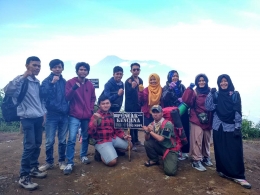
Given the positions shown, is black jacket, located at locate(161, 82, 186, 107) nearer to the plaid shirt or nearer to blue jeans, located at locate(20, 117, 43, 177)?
the plaid shirt

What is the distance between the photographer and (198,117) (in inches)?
221

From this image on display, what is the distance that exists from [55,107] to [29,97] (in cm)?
67

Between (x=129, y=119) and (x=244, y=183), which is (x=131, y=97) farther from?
(x=244, y=183)

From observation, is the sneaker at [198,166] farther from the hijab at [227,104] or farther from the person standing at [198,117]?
the hijab at [227,104]

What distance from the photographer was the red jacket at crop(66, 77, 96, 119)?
545 cm

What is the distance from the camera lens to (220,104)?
518 cm

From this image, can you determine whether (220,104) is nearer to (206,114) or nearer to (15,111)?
(206,114)

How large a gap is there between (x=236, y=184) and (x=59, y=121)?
4.32 m

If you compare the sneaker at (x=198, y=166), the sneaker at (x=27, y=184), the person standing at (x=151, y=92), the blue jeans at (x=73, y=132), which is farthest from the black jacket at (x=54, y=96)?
the sneaker at (x=198, y=166)

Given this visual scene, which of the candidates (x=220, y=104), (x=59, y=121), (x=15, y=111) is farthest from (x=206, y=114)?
(x=15, y=111)

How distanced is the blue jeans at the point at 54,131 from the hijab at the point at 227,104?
3728 mm

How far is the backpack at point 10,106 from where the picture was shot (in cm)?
443

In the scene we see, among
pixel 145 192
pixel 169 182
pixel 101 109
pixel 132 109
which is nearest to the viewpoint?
pixel 145 192

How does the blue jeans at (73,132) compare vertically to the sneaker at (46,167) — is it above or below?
above
